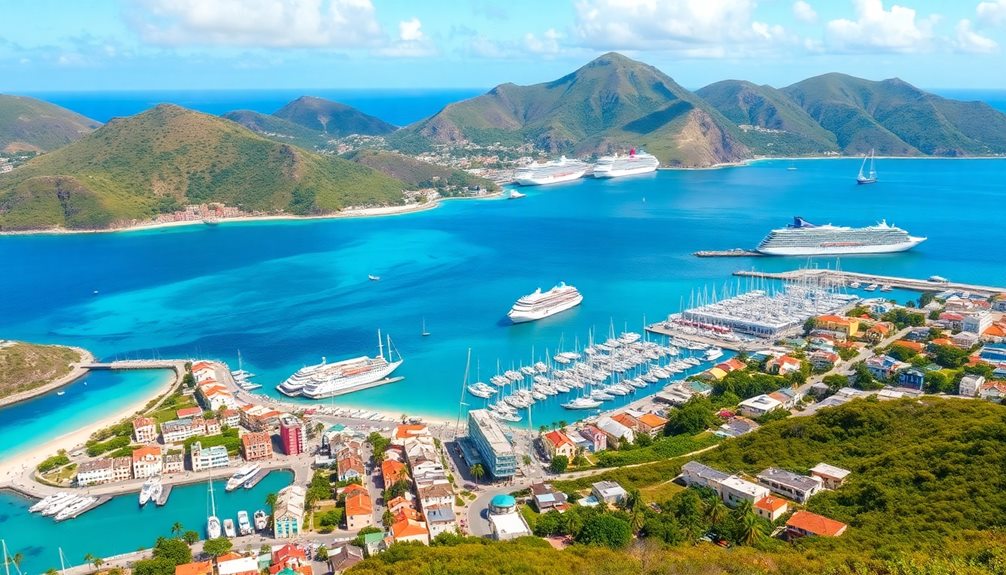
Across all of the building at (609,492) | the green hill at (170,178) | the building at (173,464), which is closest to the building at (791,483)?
the building at (609,492)

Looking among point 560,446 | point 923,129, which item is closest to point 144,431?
point 560,446

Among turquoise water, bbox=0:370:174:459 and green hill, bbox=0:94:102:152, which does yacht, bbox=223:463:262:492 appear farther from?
green hill, bbox=0:94:102:152

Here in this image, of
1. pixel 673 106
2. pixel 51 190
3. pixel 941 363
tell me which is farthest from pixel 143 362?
pixel 673 106

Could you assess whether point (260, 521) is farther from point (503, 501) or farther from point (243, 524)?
point (503, 501)

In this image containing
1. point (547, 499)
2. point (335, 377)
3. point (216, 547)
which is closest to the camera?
point (216, 547)

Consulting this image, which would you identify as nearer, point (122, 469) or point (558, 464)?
point (558, 464)

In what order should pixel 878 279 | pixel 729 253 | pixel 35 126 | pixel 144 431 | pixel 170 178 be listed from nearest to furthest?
pixel 144 431, pixel 878 279, pixel 729 253, pixel 170 178, pixel 35 126
